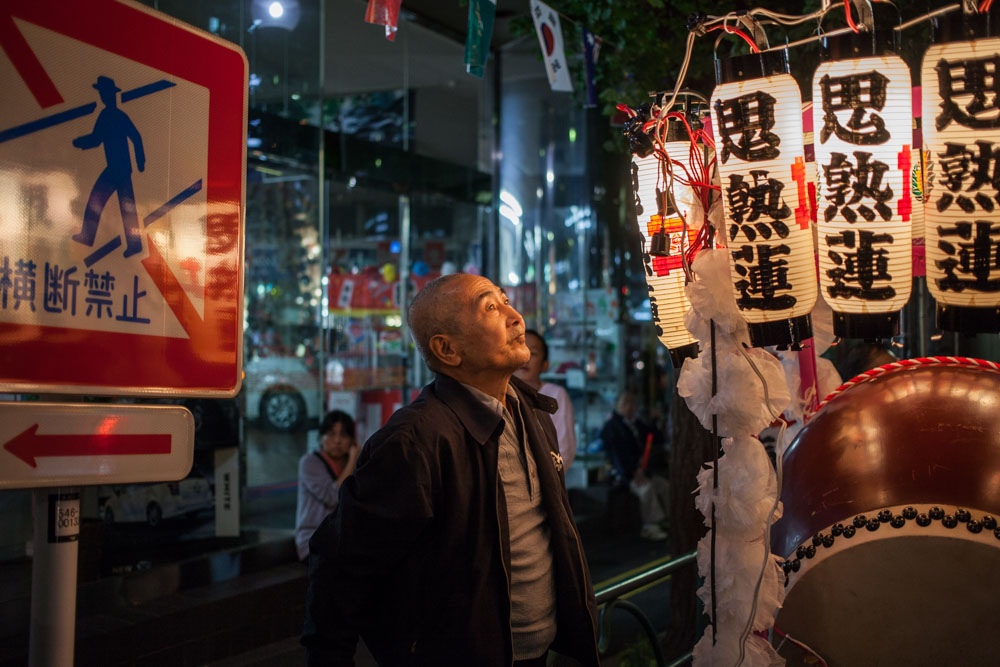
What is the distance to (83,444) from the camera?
157 cm

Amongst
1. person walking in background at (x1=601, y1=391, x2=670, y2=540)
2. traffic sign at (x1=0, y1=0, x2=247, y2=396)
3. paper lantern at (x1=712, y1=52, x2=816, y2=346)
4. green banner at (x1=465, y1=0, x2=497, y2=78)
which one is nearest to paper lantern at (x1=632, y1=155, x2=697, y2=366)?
paper lantern at (x1=712, y1=52, x2=816, y2=346)

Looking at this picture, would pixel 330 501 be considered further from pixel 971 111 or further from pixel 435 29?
pixel 435 29

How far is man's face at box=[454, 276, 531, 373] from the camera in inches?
102

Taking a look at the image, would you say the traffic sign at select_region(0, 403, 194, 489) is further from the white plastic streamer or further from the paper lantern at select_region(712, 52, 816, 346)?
the paper lantern at select_region(712, 52, 816, 346)

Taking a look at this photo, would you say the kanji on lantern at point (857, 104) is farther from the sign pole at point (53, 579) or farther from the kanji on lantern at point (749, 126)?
the sign pole at point (53, 579)

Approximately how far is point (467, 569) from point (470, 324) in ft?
2.50

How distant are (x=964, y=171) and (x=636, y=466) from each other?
7.90 metres

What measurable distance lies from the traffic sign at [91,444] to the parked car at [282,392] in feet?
20.9

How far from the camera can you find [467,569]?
232cm

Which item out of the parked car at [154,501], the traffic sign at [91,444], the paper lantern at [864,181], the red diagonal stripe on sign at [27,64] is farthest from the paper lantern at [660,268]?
the parked car at [154,501]

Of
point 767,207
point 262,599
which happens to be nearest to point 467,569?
point 767,207

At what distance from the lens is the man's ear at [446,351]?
261 cm

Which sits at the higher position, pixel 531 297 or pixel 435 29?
pixel 435 29

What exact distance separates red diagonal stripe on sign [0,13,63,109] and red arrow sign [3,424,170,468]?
63cm
